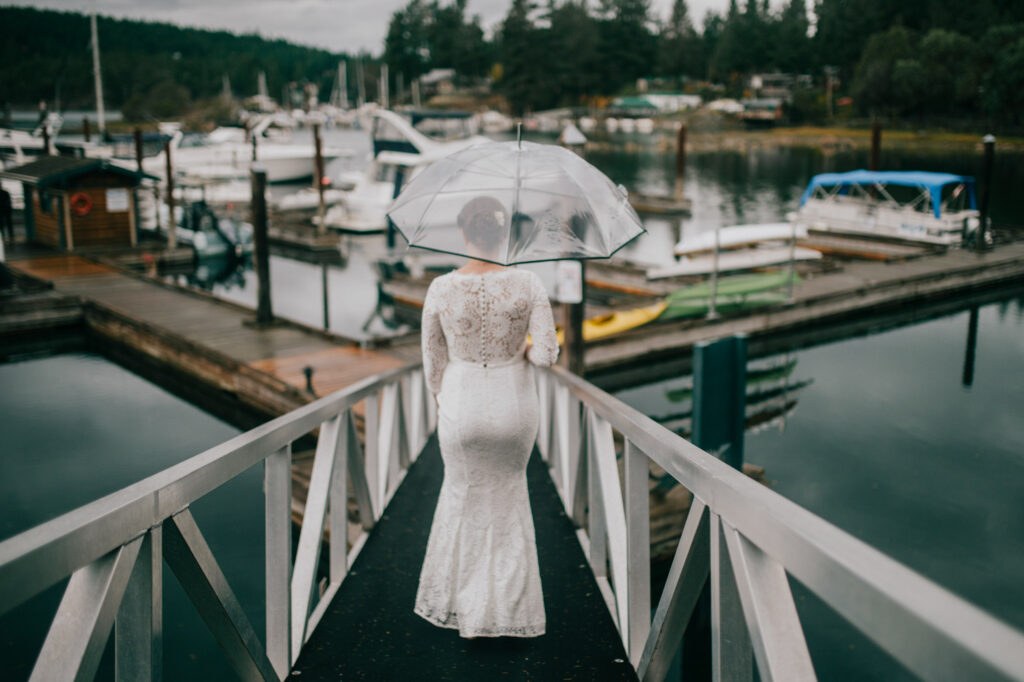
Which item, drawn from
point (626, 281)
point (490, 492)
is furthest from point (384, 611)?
point (626, 281)

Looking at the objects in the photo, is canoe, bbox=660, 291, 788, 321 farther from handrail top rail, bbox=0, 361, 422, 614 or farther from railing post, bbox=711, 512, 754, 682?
railing post, bbox=711, 512, 754, 682

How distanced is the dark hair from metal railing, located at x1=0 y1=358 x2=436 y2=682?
0.98 m

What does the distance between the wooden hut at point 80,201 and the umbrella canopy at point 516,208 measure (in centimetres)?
2023

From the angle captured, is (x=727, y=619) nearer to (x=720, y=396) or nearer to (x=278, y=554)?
(x=278, y=554)

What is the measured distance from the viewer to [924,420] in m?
13.5

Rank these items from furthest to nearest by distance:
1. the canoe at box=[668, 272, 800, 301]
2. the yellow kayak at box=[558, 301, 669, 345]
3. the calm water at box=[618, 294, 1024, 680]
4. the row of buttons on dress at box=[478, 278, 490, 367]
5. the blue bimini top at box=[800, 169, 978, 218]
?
the blue bimini top at box=[800, 169, 978, 218] < the canoe at box=[668, 272, 800, 301] < the yellow kayak at box=[558, 301, 669, 345] < the calm water at box=[618, 294, 1024, 680] < the row of buttons on dress at box=[478, 278, 490, 367]

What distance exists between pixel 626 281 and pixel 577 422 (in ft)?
45.6

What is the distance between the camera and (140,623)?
74.1 inches

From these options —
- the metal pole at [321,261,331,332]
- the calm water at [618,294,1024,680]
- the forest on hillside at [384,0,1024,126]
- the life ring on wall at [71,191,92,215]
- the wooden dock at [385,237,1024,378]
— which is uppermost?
the forest on hillside at [384,0,1024,126]

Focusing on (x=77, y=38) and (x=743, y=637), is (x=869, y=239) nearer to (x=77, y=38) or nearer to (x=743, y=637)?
(x=743, y=637)

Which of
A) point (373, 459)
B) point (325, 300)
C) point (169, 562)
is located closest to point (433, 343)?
point (169, 562)

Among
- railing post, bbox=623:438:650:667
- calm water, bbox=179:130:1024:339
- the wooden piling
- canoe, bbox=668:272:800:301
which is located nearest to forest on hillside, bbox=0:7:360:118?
calm water, bbox=179:130:1024:339

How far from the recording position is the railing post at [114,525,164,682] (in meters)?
1.87

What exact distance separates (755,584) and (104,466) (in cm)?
1167
